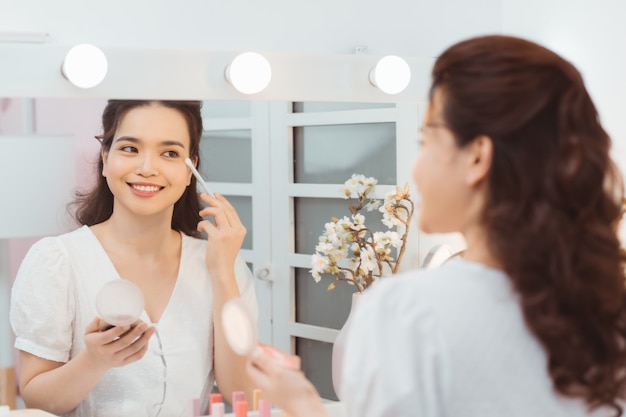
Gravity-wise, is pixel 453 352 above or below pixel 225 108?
below

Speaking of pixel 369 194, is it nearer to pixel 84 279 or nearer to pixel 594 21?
pixel 84 279

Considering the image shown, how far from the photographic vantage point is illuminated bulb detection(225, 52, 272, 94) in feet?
3.87

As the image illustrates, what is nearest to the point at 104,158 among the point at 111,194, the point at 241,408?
the point at 111,194

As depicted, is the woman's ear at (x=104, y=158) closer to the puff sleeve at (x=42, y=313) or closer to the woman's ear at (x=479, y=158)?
the puff sleeve at (x=42, y=313)

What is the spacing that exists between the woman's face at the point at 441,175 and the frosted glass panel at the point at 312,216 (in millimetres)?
539

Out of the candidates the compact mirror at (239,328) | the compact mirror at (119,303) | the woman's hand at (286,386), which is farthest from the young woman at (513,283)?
the compact mirror at (119,303)

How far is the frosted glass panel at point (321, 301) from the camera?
1.25m

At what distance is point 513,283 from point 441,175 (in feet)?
0.35

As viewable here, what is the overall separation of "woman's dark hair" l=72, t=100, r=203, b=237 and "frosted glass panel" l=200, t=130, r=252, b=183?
0.5 inches

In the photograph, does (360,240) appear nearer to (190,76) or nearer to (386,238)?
(386,238)

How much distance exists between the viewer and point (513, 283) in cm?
64

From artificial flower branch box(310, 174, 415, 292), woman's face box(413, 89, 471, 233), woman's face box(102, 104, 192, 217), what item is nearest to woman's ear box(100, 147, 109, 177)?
woman's face box(102, 104, 192, 217)

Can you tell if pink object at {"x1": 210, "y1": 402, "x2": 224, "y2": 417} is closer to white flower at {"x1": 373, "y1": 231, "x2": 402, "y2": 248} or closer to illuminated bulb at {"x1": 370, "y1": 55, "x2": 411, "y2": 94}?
white flower at {"x1": 373, "y1": 231, "x2": 402, "y2": 248}

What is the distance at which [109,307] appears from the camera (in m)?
1.07
